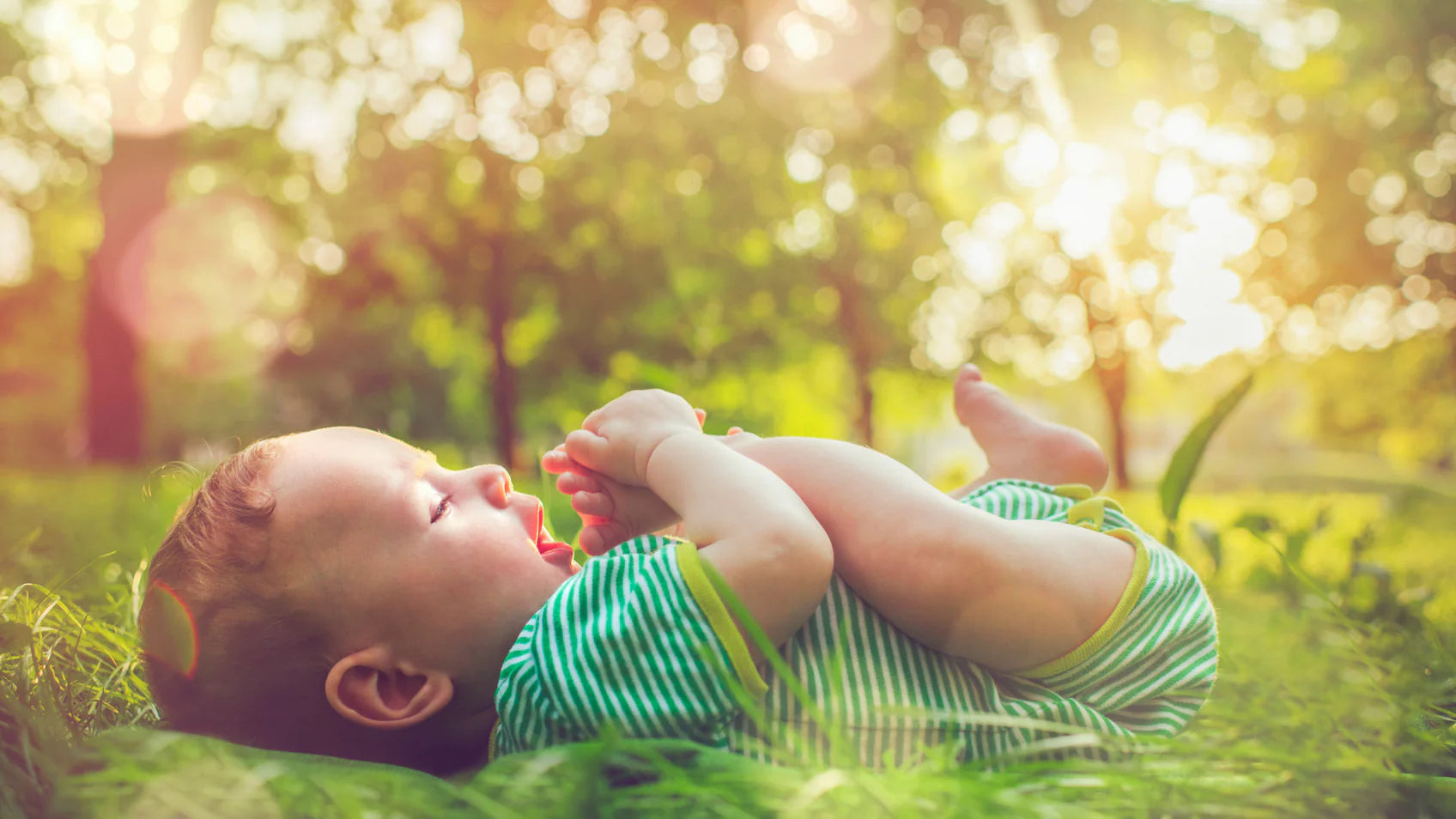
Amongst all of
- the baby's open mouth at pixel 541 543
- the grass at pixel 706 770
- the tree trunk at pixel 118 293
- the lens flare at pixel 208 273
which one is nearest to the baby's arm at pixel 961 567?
the grass at pixel 706 770

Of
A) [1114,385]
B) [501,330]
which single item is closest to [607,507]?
[501,330]

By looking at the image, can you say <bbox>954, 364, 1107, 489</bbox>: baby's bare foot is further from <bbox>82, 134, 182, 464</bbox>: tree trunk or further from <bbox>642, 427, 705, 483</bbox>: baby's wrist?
<bbox>82, 134, 182, 464</bbox>: tree trunk

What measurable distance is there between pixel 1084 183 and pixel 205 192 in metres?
14.5

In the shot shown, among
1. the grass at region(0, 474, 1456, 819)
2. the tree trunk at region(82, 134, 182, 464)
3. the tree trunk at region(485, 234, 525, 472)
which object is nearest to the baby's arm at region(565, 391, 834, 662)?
the grass at region(0, 474, 1456, 819)

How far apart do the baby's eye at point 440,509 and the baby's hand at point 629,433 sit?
0.21m

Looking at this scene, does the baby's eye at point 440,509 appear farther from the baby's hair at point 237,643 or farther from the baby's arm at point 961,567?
the baby's arm at point 961,567

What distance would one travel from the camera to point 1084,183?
1492cm

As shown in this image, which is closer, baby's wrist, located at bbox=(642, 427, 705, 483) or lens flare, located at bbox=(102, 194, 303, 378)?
baby's wrist, located at bbox=(642, 427, 705, 483)

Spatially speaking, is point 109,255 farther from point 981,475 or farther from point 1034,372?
point 1034,372

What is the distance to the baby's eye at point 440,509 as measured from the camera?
1350 mm

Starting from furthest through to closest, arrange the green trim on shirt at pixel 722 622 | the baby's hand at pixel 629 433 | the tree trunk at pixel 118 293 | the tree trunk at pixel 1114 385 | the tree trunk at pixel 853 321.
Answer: the tree trunk at pixel 1114 385 < the tree trunk at pixel 853 321 < the tree trunk at pixel 118 293 < the baby's hand at pixel 629 433 < the green trim on shirt at pixel 722 622

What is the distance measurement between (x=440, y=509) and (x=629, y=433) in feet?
1.05

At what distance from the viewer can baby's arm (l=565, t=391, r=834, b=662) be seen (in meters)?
1.13

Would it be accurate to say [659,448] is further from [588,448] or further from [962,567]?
[962,567]
